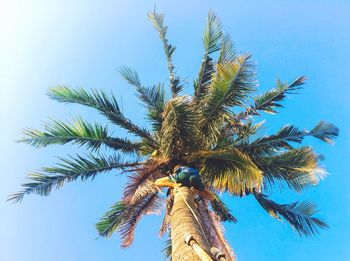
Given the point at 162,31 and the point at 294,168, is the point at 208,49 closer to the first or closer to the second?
the point at 162,31

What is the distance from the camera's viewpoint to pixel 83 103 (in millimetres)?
8508

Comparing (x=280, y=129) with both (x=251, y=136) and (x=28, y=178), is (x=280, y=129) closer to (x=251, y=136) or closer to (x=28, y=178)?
(x=251, y=136)

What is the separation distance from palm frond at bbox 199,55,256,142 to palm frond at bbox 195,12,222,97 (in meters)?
1.37

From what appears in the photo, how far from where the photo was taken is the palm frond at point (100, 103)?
8305 mm

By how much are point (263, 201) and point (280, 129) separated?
175cm

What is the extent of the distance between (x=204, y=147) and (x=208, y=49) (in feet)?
9.91

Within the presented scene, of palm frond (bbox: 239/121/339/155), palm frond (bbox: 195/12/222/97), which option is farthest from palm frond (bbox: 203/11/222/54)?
palm frond (bbox: 239/121/339/155)

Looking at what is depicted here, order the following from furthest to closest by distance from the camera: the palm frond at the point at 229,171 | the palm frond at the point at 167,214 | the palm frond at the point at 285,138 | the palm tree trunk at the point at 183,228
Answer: the palm frond at the point at 285,138 → the palm frond at the point at 167,214 → the palm frond at the point at 229,171 → the palm tree trunk at the point at 183,228

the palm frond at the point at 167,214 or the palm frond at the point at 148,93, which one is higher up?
the palm frond at the point at 148,93

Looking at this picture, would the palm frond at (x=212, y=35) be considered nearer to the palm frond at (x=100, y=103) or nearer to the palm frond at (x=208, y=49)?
the palm frond at (x=208, y=49)

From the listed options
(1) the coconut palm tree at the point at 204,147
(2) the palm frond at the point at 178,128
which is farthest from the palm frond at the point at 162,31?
(2) the palm frond at the point at 178,128

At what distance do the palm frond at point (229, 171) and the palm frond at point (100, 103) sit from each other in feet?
5.91

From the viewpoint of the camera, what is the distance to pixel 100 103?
28.3 ft

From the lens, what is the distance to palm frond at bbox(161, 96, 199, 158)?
704 cm
